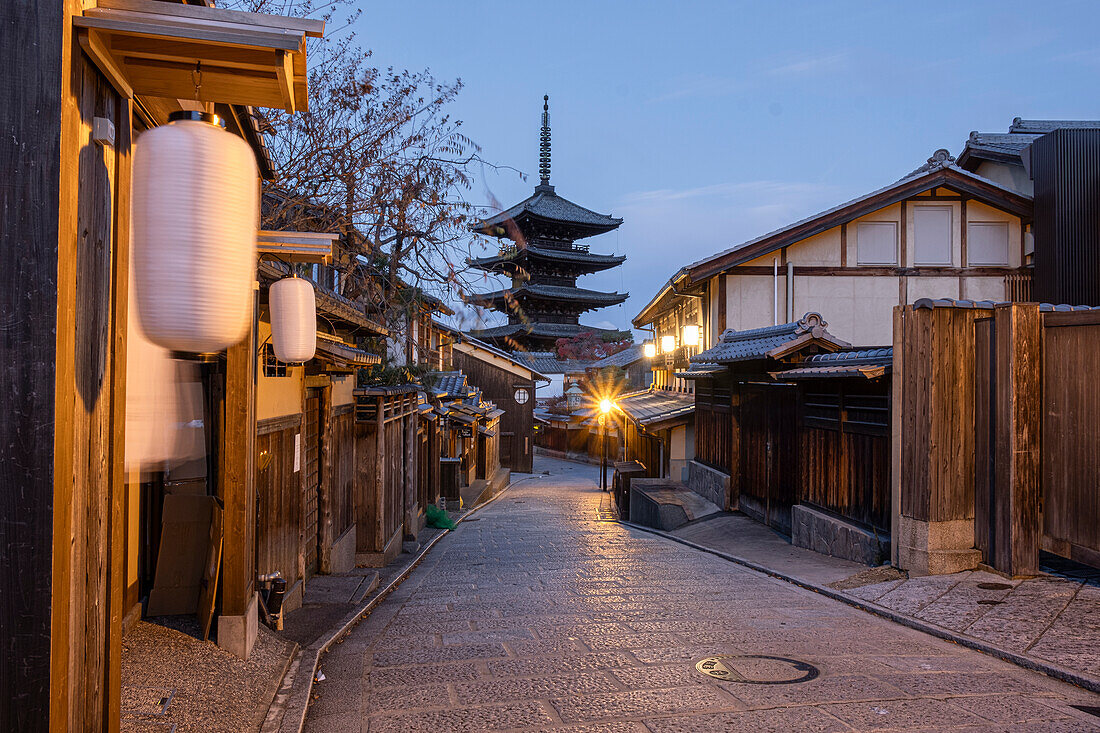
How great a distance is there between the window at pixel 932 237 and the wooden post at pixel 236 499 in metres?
18.5

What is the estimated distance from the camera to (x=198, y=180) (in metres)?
3.16

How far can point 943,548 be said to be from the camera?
8.75m

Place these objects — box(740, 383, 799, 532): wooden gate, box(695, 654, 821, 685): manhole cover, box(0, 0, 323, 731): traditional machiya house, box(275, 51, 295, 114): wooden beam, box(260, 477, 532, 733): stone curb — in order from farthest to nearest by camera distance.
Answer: box(740, 383, 799, 532): wooden gate
box(695, 654, 821, 685): manhole cover
box(260, 477, 532, 733): stone curb
box(275, 51, 295, 114): wooden beam
box(0, 0, 323, 731): traditional machiya house

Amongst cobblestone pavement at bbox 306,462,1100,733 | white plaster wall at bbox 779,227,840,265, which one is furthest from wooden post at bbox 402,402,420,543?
white plaster wall at bbox 779,227,840,265

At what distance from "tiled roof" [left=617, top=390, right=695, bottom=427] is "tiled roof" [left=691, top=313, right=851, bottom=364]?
16.0ft

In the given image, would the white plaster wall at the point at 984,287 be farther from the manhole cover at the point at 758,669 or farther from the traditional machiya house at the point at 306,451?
the manhole cover at the point at 758,669

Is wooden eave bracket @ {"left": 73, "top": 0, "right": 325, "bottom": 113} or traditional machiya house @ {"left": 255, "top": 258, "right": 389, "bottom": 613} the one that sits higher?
wooden eave bracket @ {"left": 73, "top": 0, "right": 325, "bottom": 113}

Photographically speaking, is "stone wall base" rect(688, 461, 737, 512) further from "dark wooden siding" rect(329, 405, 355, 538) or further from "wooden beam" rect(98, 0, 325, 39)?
"wooden beam" rect(98, 0, 325, 39)

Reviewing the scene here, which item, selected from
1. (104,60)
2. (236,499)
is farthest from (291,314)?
(104,60)

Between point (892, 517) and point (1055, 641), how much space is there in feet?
10.1

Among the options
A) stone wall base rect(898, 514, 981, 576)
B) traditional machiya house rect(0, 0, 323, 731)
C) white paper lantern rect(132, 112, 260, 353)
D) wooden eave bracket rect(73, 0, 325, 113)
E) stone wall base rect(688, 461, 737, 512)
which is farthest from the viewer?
stone wall base rect(688, 461, 737, 512)

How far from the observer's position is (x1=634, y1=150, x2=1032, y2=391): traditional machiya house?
64.0ft

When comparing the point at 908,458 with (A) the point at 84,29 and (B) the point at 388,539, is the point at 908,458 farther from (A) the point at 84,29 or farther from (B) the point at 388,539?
(A) the point at 84,29

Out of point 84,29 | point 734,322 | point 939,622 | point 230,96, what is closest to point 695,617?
point 939,622
